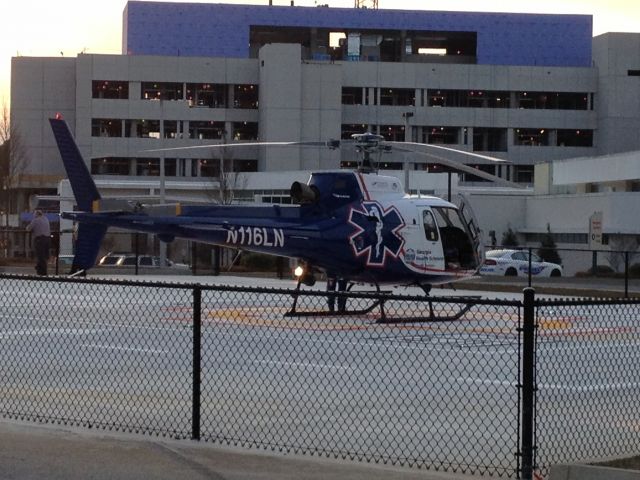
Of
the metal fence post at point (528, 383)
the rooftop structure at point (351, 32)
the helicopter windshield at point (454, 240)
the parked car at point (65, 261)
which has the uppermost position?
the rooftop structure at point (351, 32)

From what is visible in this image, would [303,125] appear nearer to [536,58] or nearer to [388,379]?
[536,58]

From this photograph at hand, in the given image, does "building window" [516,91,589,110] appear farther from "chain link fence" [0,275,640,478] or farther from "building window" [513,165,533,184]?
"chain link fence" [0,275,640,478]

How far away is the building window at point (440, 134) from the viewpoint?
97500 mm

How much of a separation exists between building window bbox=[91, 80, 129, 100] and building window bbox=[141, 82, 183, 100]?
4.39 ft

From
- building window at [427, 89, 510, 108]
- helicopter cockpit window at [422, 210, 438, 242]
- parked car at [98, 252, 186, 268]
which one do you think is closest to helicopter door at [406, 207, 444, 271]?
helicopter cockpit window at [422, 210, 438, 242]

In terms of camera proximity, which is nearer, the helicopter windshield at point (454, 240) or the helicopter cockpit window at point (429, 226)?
the helicopter cockpit window at point (429, 226)

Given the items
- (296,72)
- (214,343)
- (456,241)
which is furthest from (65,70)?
(214,343)

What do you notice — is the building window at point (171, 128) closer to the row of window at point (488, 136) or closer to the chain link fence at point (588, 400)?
the row of window at point (488, 136)

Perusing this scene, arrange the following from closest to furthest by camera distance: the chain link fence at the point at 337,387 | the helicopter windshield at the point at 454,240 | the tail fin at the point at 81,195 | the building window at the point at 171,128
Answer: the chain link fence at the point at 337,387 < the helicopter windshield at the point at 454,240 < the tail fin at the point at 81,195 < the building window at the point at 171,128

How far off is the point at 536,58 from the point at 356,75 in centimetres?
1587

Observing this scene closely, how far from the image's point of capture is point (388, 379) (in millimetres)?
14547

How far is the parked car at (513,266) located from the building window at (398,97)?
45.7 meters

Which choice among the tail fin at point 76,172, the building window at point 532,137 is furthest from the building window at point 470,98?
the tail fin at point 76,172

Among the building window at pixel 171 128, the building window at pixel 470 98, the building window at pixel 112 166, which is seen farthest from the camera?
the building window at pixel 470 98
